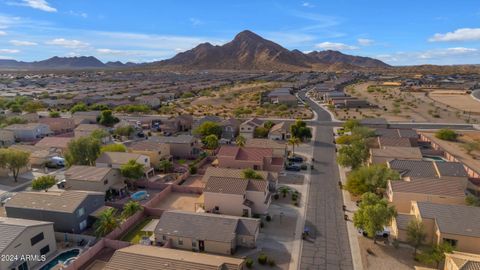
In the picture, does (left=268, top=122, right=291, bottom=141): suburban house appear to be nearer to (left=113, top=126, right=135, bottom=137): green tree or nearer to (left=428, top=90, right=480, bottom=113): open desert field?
(left=113, top=126, right=135, bottom=137): green tree

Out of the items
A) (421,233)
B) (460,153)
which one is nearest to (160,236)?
(421,233)

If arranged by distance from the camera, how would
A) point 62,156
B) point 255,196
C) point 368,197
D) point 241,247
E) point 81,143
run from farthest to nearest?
point 62,156 < point 81,143 < point 255,196 < point 368,197 < point 241,247

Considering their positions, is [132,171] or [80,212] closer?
[80,212]

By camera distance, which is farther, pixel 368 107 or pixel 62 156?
pixel 368 107

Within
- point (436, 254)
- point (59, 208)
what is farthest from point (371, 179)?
point (59, 208)

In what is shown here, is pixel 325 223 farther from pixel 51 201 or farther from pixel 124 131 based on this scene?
pixel 124 131

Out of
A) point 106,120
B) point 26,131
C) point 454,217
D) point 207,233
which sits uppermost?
A: point 106,120

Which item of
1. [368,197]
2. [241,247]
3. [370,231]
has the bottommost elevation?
[241,247]

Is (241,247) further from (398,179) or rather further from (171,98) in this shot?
(171,98)
